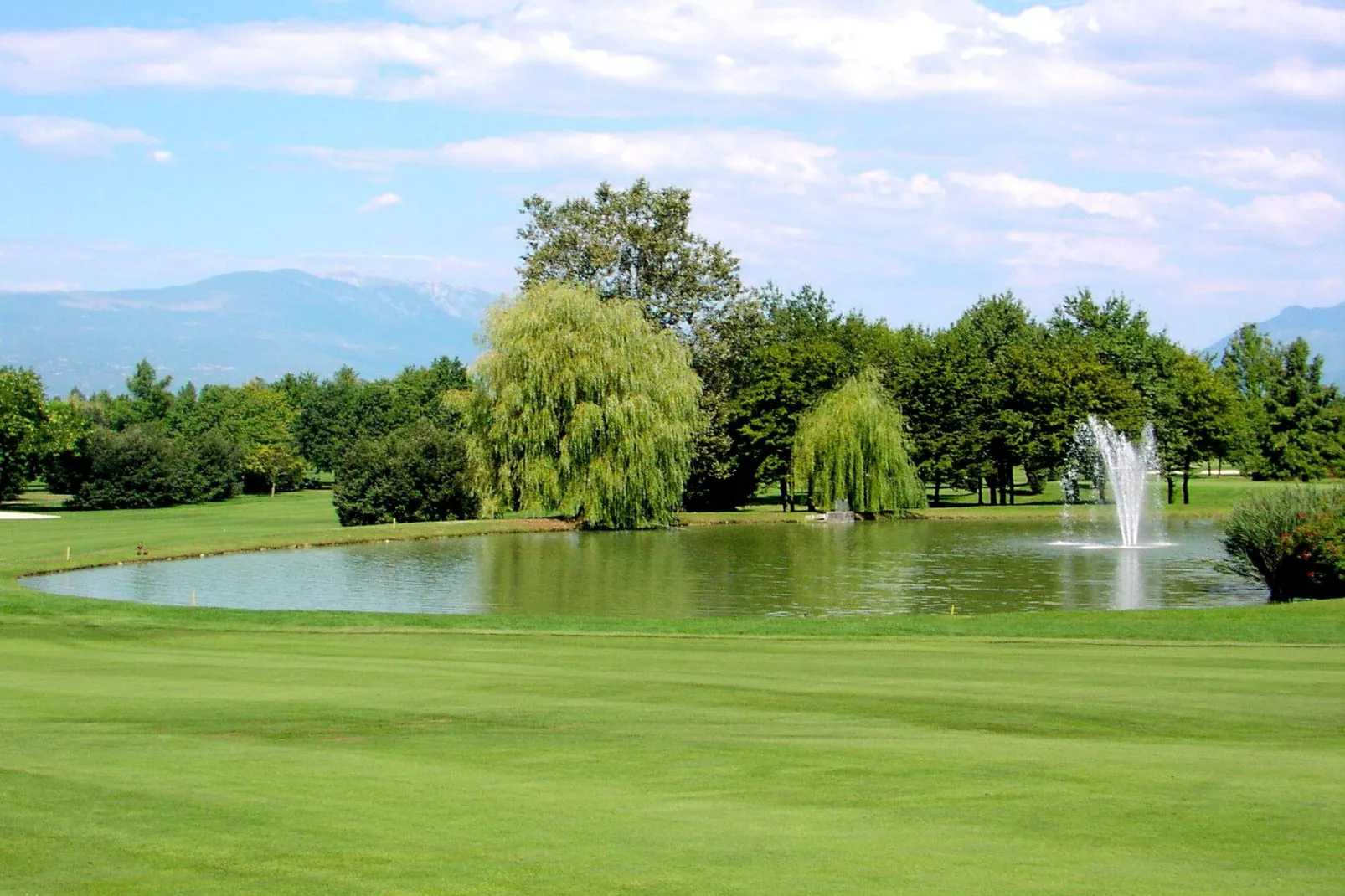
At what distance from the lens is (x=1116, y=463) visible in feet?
239

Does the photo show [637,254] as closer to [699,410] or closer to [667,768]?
[699,410]

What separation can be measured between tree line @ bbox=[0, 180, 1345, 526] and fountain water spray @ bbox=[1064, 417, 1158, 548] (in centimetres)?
104

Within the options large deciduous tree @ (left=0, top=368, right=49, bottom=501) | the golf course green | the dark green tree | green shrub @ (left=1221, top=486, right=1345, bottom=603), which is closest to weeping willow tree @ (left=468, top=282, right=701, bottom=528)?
green shrub @ (left=1221, top=486, right=1345, bottom=603)

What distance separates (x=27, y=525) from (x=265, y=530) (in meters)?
12.3

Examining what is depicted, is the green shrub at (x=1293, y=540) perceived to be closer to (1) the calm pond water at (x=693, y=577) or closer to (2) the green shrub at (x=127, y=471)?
(1) the calm pond water at (x=693, y=577)

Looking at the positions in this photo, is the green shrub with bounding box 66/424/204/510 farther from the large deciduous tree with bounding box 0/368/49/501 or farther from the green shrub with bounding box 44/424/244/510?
the large deciduous tree with bounding box 0/368/49/501

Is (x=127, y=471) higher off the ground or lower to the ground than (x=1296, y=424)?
lower

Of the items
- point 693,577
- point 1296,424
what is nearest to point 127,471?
point 693,577

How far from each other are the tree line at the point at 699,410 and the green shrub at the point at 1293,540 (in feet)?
96.2

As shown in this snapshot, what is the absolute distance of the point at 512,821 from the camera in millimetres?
8719

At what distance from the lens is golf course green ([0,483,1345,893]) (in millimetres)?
7668

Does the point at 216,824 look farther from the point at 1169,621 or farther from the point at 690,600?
the point at 690,600

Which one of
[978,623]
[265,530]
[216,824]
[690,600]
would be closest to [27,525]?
[265,530]

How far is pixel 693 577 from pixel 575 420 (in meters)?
19.1
